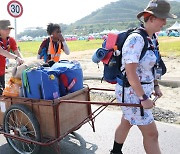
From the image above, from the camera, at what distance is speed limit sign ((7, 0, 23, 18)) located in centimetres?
799

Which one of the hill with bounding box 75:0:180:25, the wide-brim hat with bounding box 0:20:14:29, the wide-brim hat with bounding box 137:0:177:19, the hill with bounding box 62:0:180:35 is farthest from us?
the hill with bounding box 75:0:180:25

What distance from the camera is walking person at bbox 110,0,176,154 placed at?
250cm

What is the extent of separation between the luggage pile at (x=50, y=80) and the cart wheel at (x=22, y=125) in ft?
0.65

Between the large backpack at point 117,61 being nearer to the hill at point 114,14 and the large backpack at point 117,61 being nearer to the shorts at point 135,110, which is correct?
the shorts at point 135,110

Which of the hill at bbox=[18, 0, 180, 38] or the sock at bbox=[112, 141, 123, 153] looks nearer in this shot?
the sock at bbox=[112, 141, 123, 153]

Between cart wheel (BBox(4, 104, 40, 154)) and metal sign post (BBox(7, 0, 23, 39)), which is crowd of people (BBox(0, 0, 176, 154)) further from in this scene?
metal sign post (BBox(7, 0, 23, 39))

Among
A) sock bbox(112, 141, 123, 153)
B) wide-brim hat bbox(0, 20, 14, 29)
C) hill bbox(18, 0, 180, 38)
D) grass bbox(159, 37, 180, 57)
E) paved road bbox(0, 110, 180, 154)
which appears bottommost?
paved road bbox(0, 110, 180, 154)

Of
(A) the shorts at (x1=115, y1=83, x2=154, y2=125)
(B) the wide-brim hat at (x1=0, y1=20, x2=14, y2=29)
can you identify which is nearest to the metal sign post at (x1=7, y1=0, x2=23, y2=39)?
(B) the wide-brim hat at (x1=0, y1=20, x2=14, y2=29)

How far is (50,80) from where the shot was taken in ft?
10.2

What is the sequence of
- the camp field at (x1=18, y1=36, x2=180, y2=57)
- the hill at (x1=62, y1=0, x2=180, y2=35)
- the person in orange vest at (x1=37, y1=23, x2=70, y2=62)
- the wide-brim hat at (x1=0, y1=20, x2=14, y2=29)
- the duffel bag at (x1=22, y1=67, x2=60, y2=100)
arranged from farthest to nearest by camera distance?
the hill at (x1=62, y1=0, x2=180, y2=35)
the camp field at (x1=18, y1=36, x2=180, y2=57)
the person in orange vest at (x1=37, y1=23, x2=70, y2=62)
the wide-brim hat at (x1=0, y1=20, x2=14, y2=29)
the duffel bag at (x1=22, y1=67, x2=60, y2=100)

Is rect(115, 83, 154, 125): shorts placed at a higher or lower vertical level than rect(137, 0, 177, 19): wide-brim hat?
lower

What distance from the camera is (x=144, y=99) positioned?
99.3 inches

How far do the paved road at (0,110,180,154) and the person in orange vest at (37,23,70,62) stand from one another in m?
1.38

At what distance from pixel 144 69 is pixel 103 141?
173 cm
